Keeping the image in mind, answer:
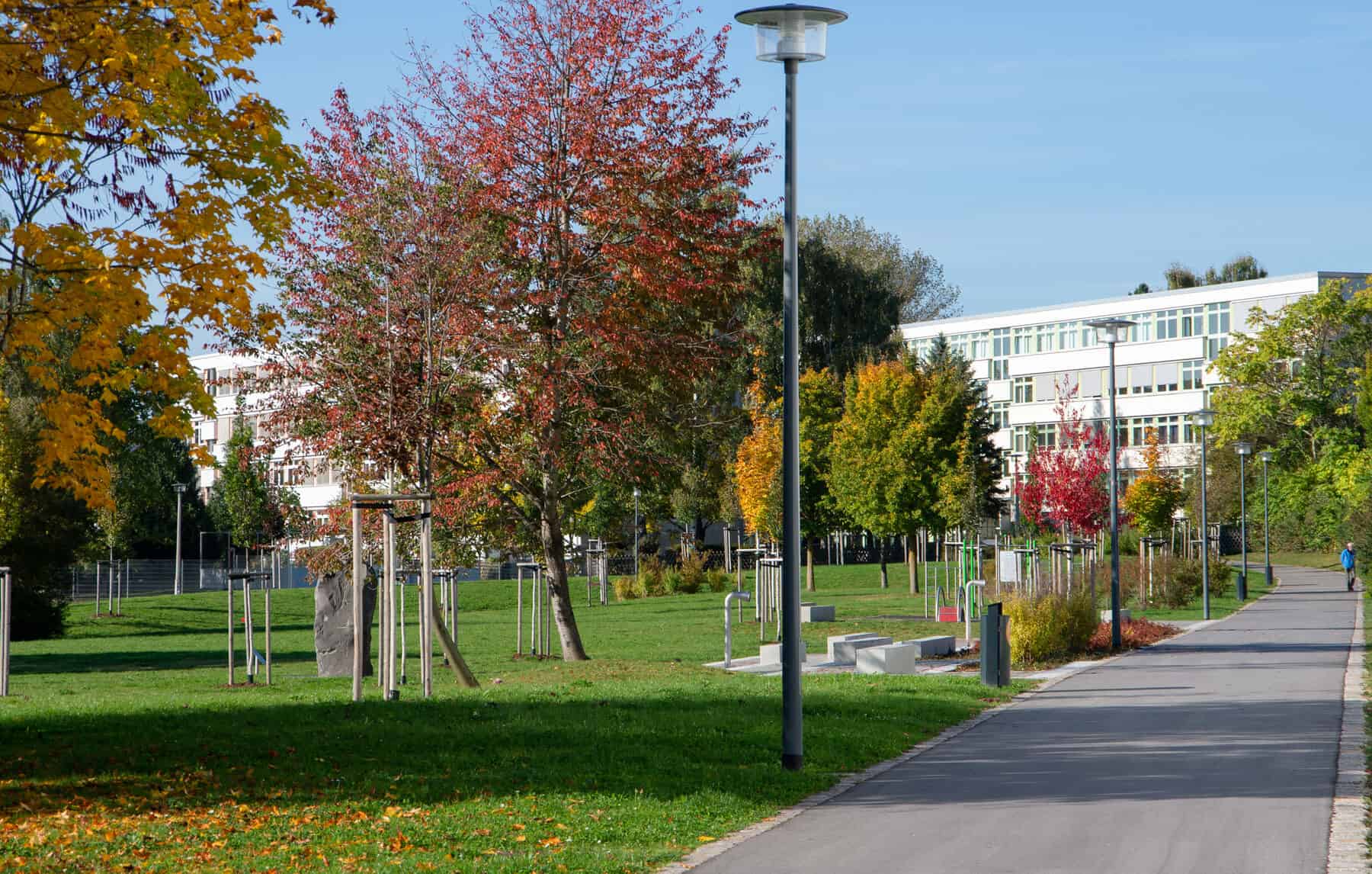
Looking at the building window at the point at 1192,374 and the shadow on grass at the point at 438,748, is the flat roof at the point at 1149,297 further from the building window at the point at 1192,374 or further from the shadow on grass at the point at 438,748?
the shadow on grass at the point at 438,748

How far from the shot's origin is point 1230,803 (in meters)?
10.3

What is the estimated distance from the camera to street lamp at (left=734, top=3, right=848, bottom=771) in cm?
1144

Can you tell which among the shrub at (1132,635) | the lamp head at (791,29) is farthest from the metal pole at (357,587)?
the shrub at (1132,635)

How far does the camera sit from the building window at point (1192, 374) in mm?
83562

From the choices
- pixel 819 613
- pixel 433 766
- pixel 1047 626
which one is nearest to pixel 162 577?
pixel 819 613

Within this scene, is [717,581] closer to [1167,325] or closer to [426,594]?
[426,594]

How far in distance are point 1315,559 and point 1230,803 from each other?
68230 millimetres

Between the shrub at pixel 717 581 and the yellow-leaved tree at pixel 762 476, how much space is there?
6.42 ft

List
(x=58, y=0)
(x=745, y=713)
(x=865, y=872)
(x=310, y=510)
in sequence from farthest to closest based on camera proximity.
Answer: (x=310, y=510) → (x=745, y=713) → (x=58, y=0) → (x=865, y=872)

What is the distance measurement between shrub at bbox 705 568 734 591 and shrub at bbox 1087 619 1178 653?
2076 centimetres

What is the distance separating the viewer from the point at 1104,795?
10680 millimetres

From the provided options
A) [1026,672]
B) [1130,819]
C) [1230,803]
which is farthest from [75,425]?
[1026,672]

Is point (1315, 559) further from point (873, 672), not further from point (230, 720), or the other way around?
point (230, 720)

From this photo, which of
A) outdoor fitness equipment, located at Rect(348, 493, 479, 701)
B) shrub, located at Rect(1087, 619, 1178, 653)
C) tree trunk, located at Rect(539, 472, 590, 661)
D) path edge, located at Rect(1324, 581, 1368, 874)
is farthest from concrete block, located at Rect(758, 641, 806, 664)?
A: path edge, located at Rect(1324, 581, 1368, 874)
